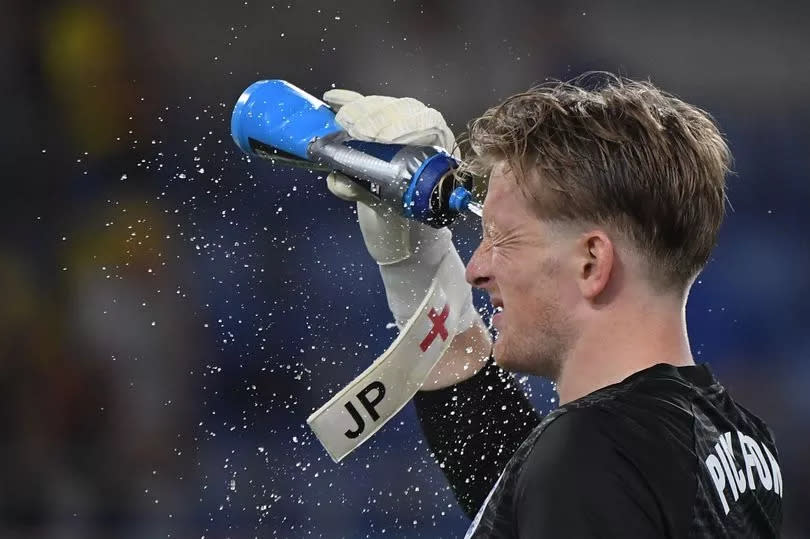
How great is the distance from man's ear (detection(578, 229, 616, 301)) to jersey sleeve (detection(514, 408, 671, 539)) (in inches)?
6.5

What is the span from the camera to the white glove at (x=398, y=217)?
1483mm

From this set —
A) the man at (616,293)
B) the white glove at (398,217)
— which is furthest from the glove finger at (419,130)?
the man at (616,293)

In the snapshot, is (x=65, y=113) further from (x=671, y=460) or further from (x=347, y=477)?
(x=671, y=460)

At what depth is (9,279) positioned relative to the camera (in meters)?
3.54

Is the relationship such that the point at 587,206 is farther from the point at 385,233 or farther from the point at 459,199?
the point at 385,233

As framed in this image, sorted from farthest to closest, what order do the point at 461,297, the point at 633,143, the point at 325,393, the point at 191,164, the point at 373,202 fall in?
the point at 191,164 < the point at 325,393 < the point at 461,297 < the point at 373,202 < the point at 633,143

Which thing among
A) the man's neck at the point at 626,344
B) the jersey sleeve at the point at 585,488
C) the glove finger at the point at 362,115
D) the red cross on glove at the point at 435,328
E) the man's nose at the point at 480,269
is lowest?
the red cross on glove at the point at 435,328

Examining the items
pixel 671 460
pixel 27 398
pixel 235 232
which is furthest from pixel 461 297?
pixel 27 398

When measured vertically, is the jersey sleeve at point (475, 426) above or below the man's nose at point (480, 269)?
below

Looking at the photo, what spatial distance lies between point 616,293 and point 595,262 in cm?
4

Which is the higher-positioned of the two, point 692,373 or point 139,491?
point 692,373

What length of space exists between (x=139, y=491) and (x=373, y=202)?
2.10 meters

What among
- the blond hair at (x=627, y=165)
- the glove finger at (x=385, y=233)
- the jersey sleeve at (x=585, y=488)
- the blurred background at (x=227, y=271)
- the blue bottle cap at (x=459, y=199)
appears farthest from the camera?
the blurred background at (x=227, y=271)

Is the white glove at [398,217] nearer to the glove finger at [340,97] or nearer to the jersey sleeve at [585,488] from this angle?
the glove finger at [340,97]
